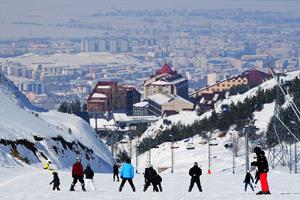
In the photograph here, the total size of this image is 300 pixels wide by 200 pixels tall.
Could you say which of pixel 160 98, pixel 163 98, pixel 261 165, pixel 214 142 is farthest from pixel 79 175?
pixel 163 98

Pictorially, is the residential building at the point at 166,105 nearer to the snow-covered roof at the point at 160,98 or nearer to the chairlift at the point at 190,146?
the snow-covered roof at the point at 160,98

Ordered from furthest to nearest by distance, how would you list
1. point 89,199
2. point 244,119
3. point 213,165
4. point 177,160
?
point 244,119 → point 177,160 → point 213,165 → point 89,199

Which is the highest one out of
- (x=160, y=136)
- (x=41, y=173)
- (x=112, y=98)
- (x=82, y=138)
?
(x=41, y=173)

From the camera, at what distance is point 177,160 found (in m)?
63.8

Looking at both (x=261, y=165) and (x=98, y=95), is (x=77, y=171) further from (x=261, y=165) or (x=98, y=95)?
(x=98, y=95)

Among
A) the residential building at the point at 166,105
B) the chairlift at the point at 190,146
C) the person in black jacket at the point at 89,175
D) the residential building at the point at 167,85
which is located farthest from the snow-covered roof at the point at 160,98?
the person in black jacket at the point at 89,175

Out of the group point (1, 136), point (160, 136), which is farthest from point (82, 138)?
point (160, 136)

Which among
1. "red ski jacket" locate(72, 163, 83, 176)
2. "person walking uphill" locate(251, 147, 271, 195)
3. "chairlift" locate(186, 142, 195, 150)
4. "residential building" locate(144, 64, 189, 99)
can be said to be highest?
"person walking uphill" locate(251, 147, 271, 195)

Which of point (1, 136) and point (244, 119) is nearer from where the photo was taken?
point (1, 136)

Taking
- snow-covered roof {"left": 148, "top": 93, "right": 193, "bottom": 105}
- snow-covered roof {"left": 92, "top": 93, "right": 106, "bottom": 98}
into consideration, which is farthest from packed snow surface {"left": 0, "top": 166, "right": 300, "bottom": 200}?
snow-covered roof {"left": 92, "top": 93, "right": 106, "bottom": 98}

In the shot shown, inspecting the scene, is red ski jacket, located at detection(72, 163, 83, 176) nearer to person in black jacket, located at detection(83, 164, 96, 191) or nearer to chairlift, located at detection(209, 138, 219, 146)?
person in black jacket, located at detection(83, 164, 96, 191)

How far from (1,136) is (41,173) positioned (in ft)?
32.2

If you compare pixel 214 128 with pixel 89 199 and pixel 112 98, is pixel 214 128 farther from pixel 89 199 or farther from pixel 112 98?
pixel 112 98

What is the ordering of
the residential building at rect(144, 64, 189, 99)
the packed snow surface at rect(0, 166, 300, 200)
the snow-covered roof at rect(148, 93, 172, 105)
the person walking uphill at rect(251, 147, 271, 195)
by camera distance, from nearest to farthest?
the person walking uphill at rect(251, 147, 271, 195) → the packed snow surface at rect(0, 166, 300, 200) → the snow-covered roof at rect(148, 93, 172, 105) → the residential building at rect(144, 64, 189, 99)
